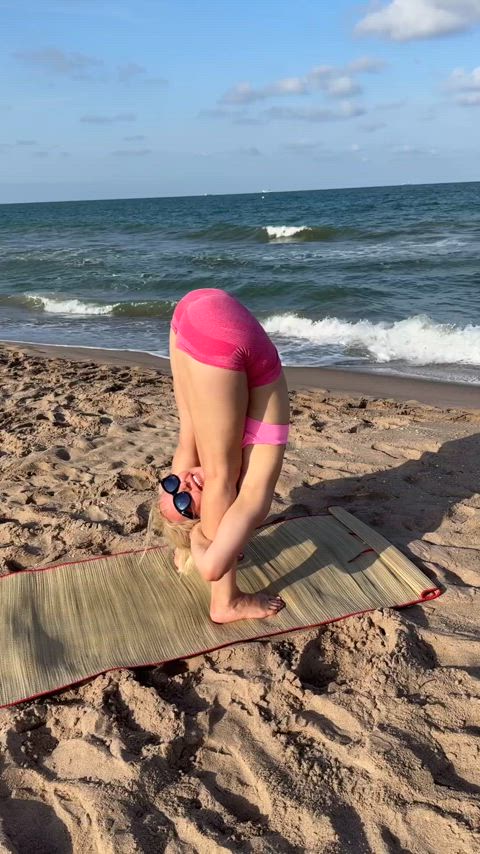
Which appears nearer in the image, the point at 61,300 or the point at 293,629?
the point at 293,629

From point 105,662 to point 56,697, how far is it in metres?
0.22

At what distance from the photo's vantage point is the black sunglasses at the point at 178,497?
2.89m

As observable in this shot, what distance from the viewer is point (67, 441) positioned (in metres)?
5.03

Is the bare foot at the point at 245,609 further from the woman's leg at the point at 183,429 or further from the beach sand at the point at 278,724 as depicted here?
the woman's leg at the point at 183,429

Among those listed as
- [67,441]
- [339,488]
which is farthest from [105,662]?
[67,441]

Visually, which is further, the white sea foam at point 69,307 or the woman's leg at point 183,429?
the white sea foam at point 69,307

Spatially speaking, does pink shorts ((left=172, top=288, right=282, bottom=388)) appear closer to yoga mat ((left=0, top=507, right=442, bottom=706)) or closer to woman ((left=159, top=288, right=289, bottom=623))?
woman ((left=159, top=288, right=289, bottom=623))

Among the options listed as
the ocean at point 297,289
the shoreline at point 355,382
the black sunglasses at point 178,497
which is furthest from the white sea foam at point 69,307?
the black sunglasses at point 178,497

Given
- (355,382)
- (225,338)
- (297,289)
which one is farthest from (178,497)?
(297,289)

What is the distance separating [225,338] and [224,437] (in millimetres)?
385

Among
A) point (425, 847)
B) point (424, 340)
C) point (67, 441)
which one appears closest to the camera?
point (425, 847)

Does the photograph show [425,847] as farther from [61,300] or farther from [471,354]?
[61,300]

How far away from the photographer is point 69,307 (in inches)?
526

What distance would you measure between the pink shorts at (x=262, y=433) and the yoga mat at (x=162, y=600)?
30.3 inches
